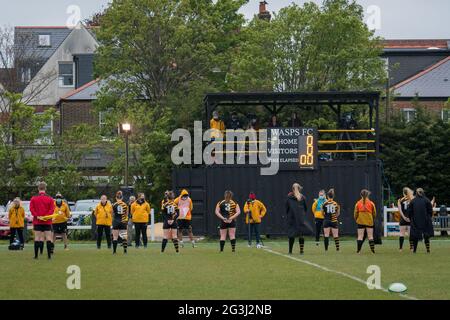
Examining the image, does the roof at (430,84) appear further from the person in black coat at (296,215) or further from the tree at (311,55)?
A: the person in black coat at (296,215)

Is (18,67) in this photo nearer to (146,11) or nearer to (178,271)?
(146,11)

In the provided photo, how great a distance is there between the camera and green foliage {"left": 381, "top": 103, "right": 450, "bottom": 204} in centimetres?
5216

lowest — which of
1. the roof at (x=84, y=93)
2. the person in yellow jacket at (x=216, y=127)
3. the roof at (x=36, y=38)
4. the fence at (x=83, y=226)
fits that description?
the fence at (x=83, y=226)

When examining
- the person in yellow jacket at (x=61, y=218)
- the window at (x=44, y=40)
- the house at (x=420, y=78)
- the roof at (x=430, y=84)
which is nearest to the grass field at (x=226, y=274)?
the person in yellow jacket at (x=61, y=218)

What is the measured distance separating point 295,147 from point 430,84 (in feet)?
A: 105

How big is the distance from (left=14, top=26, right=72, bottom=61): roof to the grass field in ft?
157

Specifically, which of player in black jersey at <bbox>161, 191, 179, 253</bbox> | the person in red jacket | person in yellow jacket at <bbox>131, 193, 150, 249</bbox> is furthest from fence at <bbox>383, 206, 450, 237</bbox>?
the person in red jacket

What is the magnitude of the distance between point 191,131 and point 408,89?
75.6 feet

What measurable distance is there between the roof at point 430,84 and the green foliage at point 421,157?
1585cm

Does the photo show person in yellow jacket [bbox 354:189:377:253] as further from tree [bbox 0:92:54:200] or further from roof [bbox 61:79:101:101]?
roof [bbox 61:79:101:101]

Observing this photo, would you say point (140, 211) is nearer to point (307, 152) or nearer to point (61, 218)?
point (61, 218)

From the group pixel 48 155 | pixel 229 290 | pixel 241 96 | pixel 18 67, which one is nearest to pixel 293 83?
pixel 48 155

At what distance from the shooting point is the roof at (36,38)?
7761 cm

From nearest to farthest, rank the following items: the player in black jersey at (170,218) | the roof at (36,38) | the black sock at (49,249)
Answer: the black sock at (49,249), the player in black jersey at (170,218), the roof at (36,38)
